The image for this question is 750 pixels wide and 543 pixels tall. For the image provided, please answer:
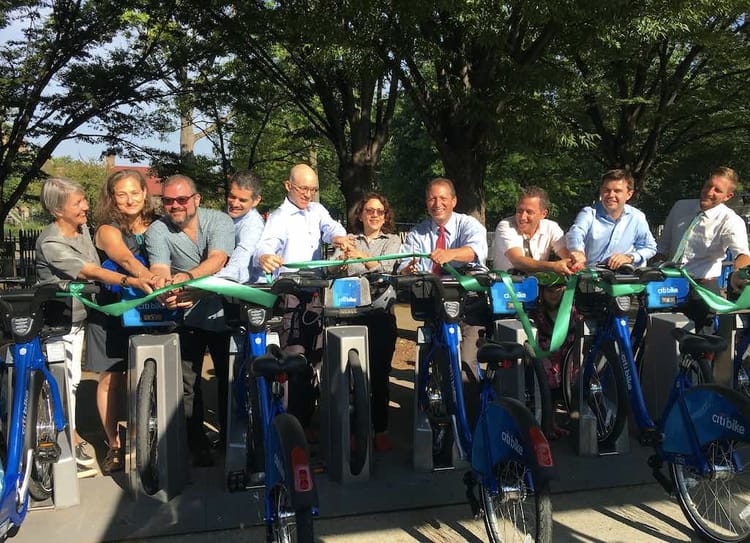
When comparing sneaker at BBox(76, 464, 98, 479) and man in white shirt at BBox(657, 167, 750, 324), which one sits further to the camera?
man in white shirt at BBox(657, 167, 750, 324)

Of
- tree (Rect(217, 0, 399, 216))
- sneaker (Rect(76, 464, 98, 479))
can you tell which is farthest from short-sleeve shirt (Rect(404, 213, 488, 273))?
tree (Rect(217, 0, 399, 216))

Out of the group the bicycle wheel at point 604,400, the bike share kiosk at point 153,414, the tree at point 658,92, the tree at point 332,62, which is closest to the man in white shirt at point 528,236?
the bicycle wheel at point 604,400

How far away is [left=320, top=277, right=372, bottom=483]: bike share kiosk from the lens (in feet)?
12.4

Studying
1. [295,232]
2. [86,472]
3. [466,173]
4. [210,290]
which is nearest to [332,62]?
[466,173]

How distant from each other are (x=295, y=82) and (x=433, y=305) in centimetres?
817

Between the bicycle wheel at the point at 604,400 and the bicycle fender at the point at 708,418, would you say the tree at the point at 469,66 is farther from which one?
the bicycle fender at the point at 708,418

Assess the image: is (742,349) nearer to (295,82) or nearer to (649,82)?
(295,82)

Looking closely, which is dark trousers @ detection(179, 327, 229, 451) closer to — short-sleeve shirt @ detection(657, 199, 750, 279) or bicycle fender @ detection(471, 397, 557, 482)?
bicycle fender @ detection(471, 397, 557, 482)

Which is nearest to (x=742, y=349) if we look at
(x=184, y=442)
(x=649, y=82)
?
(x=184, y=442)

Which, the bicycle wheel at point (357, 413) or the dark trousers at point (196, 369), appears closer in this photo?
the bicycle wheel at point (357, 413)

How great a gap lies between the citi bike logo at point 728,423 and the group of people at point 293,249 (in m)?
1.34

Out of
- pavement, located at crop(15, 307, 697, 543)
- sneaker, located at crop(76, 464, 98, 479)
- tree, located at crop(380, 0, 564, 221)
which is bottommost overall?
pavement, located at crop(15, 307, 697, 543)

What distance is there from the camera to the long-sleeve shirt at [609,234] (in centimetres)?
445

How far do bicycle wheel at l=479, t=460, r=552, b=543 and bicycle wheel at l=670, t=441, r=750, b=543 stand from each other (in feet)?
3.05
